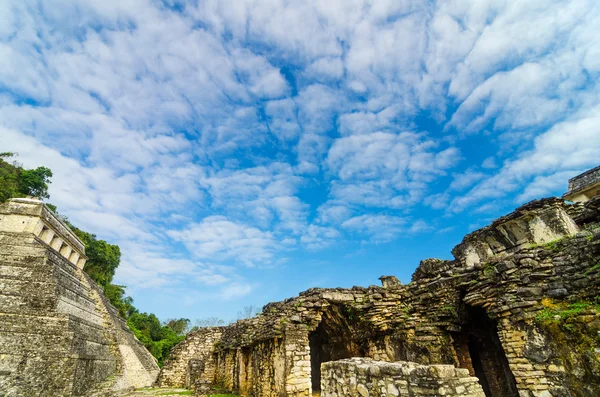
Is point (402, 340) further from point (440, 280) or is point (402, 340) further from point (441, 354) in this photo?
point (440, 280)

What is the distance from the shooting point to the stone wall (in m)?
3.20

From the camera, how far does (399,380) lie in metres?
3.54

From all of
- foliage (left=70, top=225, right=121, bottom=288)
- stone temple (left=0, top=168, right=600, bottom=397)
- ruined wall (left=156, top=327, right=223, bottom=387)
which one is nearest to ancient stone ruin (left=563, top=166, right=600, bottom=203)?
stone temple (left=0, top=168, right=600, bottom=397)

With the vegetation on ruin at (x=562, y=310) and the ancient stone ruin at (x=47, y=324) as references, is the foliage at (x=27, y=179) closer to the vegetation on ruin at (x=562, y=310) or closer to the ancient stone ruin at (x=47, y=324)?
the ancient stone ruin at (x=47, y=324)

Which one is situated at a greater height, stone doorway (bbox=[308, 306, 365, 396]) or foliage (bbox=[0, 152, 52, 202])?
foliage (bbox=[0, 152, 52, 202])

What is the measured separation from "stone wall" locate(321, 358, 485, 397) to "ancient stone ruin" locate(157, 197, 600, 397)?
13 millimetres

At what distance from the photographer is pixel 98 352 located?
53.7ft

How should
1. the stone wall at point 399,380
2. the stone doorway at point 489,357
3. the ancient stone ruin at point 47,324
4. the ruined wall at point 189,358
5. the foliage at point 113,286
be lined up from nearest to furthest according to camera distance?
1. the stone wall at point 399,380
2. the stone doorway at point 489,357
3. the ancient stone ruin at point 47,324
4. the ruined wall at point 189,358
5. the foliage at point 113,286

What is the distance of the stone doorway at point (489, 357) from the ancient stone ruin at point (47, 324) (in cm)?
1728

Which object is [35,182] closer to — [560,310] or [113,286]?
[113,286]

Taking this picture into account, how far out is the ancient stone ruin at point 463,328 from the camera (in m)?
4.81

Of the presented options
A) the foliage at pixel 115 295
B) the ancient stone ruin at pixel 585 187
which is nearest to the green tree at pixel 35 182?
the foliage at pixel 115 295

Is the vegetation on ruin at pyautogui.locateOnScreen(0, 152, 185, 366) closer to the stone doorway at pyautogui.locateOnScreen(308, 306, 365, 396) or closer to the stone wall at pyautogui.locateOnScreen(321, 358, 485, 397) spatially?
the stone doorway at pyautogui.locateOnScreen(308, 306, 365, 396)

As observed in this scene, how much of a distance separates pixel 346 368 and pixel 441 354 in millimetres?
5707
